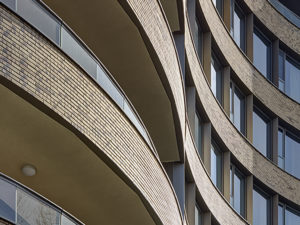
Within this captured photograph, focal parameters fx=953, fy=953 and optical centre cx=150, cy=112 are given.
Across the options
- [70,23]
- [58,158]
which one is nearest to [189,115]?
[70,23]

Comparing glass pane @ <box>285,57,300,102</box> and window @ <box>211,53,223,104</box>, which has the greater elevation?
glass pane @ <box>285,57,300,102</box>

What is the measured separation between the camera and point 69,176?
17734 mm

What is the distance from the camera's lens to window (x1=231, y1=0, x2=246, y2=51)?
34.3 m

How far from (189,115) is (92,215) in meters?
8.94

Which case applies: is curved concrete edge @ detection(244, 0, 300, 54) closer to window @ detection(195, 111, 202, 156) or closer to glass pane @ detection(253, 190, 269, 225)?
glass pane @ detection(253, 190, 269, 225)

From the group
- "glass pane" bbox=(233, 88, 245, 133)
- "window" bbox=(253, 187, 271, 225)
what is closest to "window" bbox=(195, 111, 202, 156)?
"glass pane" bbox=(233, 88, 245, 133)

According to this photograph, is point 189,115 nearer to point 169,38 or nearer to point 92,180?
point 169,38

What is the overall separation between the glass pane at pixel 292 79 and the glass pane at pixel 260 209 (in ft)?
17.9

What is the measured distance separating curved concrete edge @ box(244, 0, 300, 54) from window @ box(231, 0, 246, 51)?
46 centimetres

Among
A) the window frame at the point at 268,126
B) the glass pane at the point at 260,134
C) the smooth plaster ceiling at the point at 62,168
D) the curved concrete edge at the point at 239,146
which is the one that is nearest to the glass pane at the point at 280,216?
the curved concrete edge at the point at 239,146

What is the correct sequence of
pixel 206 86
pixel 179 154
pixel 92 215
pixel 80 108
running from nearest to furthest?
pixel 80 108, pixel 92 215, pixel 179 154, pixel 206 86

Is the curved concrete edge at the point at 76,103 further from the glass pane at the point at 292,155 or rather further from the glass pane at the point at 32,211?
the glass pane at the point at 292,155

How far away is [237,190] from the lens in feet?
108

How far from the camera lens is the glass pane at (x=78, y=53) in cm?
1591
